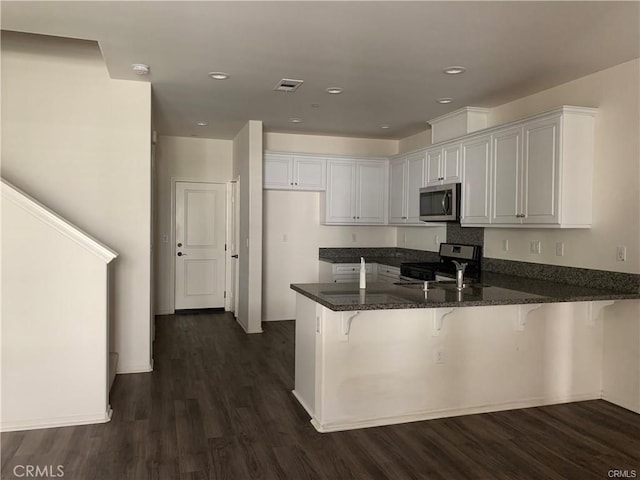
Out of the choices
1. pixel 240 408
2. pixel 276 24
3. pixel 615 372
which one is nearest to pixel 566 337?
pixel 615 372

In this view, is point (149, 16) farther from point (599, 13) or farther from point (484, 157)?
point (484, 157)

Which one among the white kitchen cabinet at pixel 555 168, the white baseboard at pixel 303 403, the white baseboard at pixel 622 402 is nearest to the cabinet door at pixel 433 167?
the white kitchen cabinet at pixel 555 168

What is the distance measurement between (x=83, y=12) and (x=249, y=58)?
3.79 feet

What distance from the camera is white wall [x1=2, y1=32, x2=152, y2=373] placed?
425 cm

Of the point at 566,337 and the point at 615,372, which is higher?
the point at 566,337

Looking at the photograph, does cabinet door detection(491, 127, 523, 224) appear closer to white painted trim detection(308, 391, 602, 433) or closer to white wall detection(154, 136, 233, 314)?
white painted trim detection(308, 391, 602, 433)

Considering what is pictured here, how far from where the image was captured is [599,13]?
9.29 feet

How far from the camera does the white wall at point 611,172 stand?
141 inches

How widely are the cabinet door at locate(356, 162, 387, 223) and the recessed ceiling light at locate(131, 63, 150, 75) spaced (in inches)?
136

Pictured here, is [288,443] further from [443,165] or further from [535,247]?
[443,165]

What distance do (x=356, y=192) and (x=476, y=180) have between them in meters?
2.32

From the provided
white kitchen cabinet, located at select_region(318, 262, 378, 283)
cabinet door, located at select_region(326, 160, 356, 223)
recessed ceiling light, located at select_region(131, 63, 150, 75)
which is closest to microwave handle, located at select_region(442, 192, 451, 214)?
white kitchen cabinet, located at select_region(318, 262, 378, 283)

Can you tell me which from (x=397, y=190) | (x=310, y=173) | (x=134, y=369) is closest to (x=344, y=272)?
(x=397, y=190)

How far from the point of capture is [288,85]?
4383 millimetres
